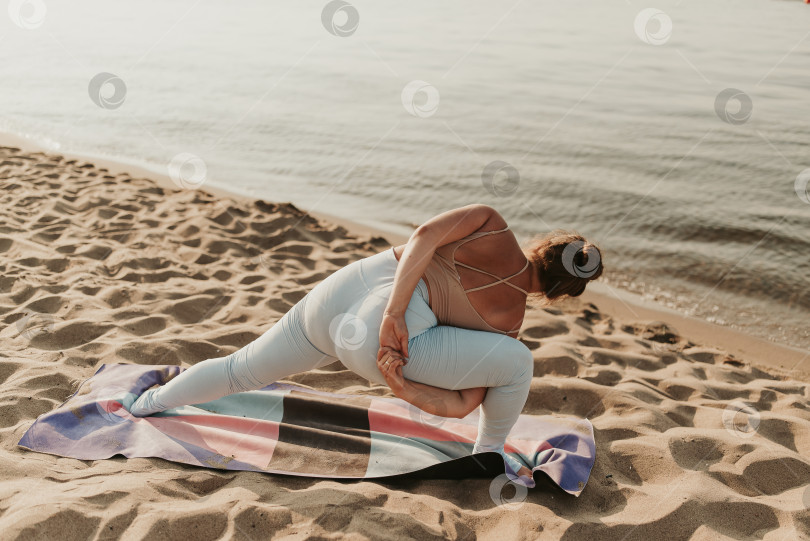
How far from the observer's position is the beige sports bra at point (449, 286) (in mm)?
2557

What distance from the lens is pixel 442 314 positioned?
2.59 meters

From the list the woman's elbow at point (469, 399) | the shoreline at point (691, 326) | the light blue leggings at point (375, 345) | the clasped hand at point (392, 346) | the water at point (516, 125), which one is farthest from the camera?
the water at point (516, 125)

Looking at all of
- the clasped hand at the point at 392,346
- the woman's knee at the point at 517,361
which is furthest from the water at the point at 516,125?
the clasped hand at the point at 392,346

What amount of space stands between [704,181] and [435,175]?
3033 millimetres

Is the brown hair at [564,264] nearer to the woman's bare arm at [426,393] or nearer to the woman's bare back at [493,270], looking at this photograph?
the woman's bare back at [493,270]

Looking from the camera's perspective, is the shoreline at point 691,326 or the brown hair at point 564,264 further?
the shoreline at point 691,326

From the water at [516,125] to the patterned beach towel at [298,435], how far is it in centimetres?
290

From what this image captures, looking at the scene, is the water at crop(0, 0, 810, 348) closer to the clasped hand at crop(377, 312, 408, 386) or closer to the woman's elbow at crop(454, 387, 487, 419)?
the woman's elbow at crop(454, 387, 487, 419)

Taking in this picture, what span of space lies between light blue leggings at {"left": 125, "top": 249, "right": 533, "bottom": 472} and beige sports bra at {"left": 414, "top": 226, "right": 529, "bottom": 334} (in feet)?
0.13

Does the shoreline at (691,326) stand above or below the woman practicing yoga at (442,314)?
below

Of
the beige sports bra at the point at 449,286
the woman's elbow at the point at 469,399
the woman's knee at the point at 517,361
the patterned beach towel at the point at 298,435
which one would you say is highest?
the beige sports bra at the point at 449,286

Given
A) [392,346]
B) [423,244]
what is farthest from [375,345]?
[423,244]

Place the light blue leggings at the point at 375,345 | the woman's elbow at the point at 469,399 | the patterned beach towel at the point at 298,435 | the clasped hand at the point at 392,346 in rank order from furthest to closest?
1. the patterned beach towel at the point at 298,435
2. the woman's elbow at the point at 469,399
3. the light blue leggings at the point at 375,345
4. the clasped hand at the point at 392,346

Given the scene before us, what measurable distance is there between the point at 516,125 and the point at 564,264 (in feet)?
23.3
